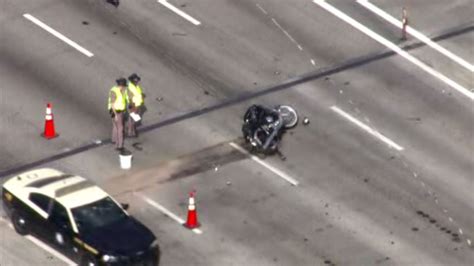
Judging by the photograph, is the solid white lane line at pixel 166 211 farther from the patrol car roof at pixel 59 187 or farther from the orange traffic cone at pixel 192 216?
the patrol car roof at pixel 59 187

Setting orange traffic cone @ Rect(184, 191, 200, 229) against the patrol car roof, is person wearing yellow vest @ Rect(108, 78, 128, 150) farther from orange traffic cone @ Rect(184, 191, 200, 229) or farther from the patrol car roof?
orange traffic cone @ Rect(184, 191, 200, 229)

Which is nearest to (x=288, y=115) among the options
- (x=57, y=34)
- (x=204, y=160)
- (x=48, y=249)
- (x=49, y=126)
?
(x=204, y=160)

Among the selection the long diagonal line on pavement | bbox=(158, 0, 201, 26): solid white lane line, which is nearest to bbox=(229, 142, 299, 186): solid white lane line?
the long diagonal line on pavement

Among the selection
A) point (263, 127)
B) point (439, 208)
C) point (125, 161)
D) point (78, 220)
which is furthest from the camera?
point (263, 127)

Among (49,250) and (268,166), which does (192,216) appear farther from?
(268,166)

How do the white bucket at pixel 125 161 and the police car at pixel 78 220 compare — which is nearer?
the police car at pixel 78 220

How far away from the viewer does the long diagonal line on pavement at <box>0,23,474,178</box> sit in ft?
157

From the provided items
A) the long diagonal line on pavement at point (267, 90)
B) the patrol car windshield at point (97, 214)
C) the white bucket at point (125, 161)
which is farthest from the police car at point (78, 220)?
the white bucket at point (125, 161)

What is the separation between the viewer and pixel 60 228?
4291 cm

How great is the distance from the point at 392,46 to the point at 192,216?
1204 centimetres

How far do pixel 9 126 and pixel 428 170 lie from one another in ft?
36.7

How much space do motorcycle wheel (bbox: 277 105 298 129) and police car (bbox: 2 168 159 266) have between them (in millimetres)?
7138

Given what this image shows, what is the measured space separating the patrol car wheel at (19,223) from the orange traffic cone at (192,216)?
397cm

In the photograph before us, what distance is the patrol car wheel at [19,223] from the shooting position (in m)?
43.9
